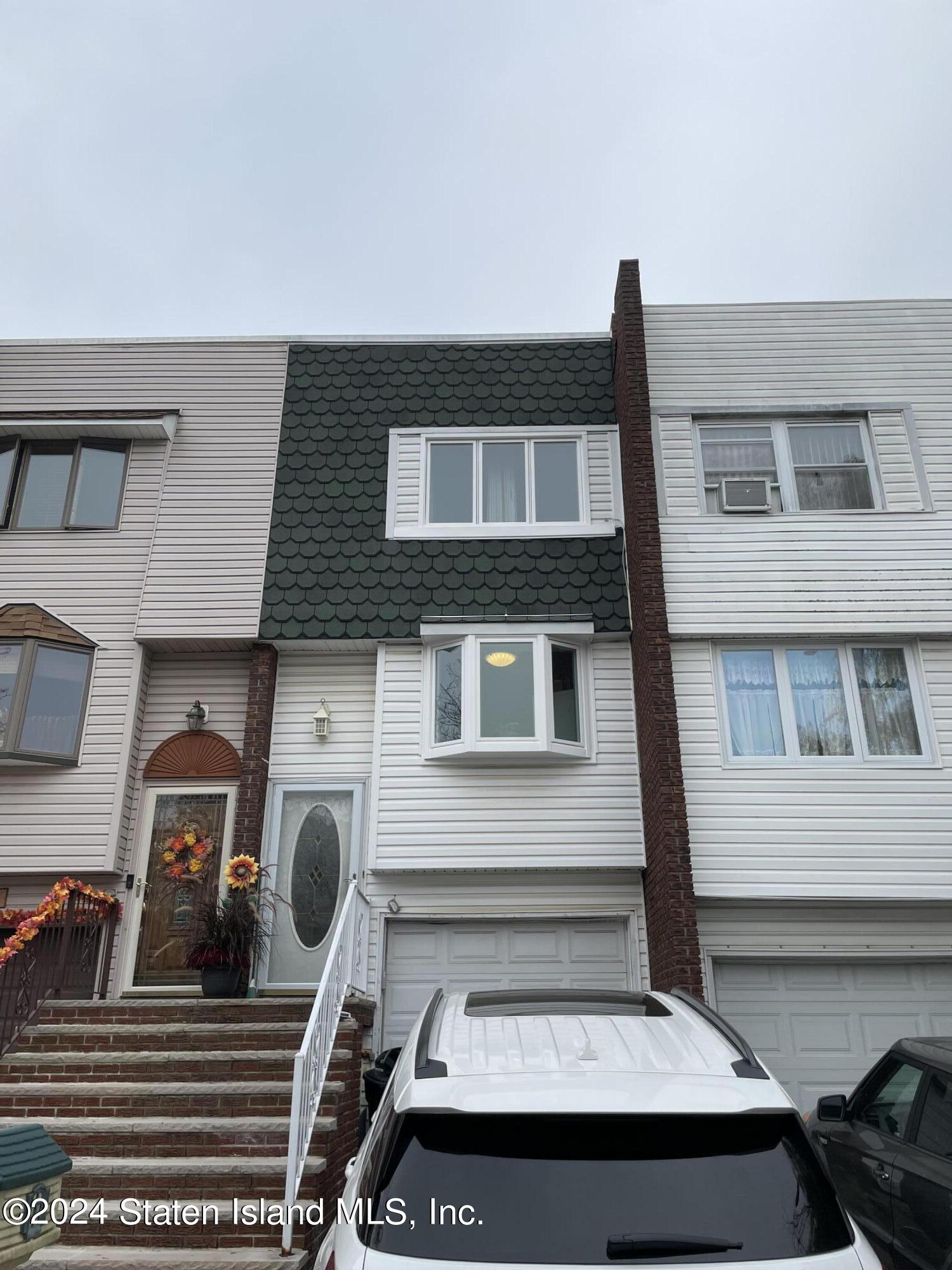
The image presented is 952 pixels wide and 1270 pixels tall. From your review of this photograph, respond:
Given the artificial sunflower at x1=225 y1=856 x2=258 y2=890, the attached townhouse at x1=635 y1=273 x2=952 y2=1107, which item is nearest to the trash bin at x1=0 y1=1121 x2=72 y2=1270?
the artificial sunflower at x1=225 y1=856 x2=258 y2=890

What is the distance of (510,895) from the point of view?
390 inches

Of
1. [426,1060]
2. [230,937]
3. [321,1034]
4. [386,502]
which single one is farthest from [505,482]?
[426,1060]

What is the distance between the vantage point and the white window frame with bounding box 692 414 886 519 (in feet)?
35.3

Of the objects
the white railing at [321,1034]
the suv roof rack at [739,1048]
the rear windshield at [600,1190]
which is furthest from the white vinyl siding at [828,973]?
the rear windshield at [600,1190]

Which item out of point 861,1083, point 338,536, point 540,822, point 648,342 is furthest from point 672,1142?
point 648,342

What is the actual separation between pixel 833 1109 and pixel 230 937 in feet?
17.8

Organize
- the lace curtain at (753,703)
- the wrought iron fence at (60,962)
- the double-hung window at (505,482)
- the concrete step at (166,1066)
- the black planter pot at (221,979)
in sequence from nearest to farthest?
1. the concrete step at (166,1066)
2. the wrought iron fence at (60,962)
3. the black planter pot at (221,979)
4. the lace curtain at (753,703)
5. the double-hung window at (505,482)

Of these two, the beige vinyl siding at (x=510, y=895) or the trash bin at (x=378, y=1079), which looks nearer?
the trash bin at (x=378, y=1079)

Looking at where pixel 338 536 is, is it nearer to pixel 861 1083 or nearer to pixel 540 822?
pixel 540 822

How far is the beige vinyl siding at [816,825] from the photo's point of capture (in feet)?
30.0

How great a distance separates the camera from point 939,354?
37.7 feet

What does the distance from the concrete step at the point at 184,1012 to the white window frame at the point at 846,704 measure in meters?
4.92

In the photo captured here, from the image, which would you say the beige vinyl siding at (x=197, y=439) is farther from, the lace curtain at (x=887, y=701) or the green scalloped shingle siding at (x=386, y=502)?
the lace curtain at (x=887, y=701)

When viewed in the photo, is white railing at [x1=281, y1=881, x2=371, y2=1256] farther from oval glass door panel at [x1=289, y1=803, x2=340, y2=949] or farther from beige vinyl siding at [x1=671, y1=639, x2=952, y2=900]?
beige vinyl siding at [x1=671, y1=639, x2=952, y2=900]
